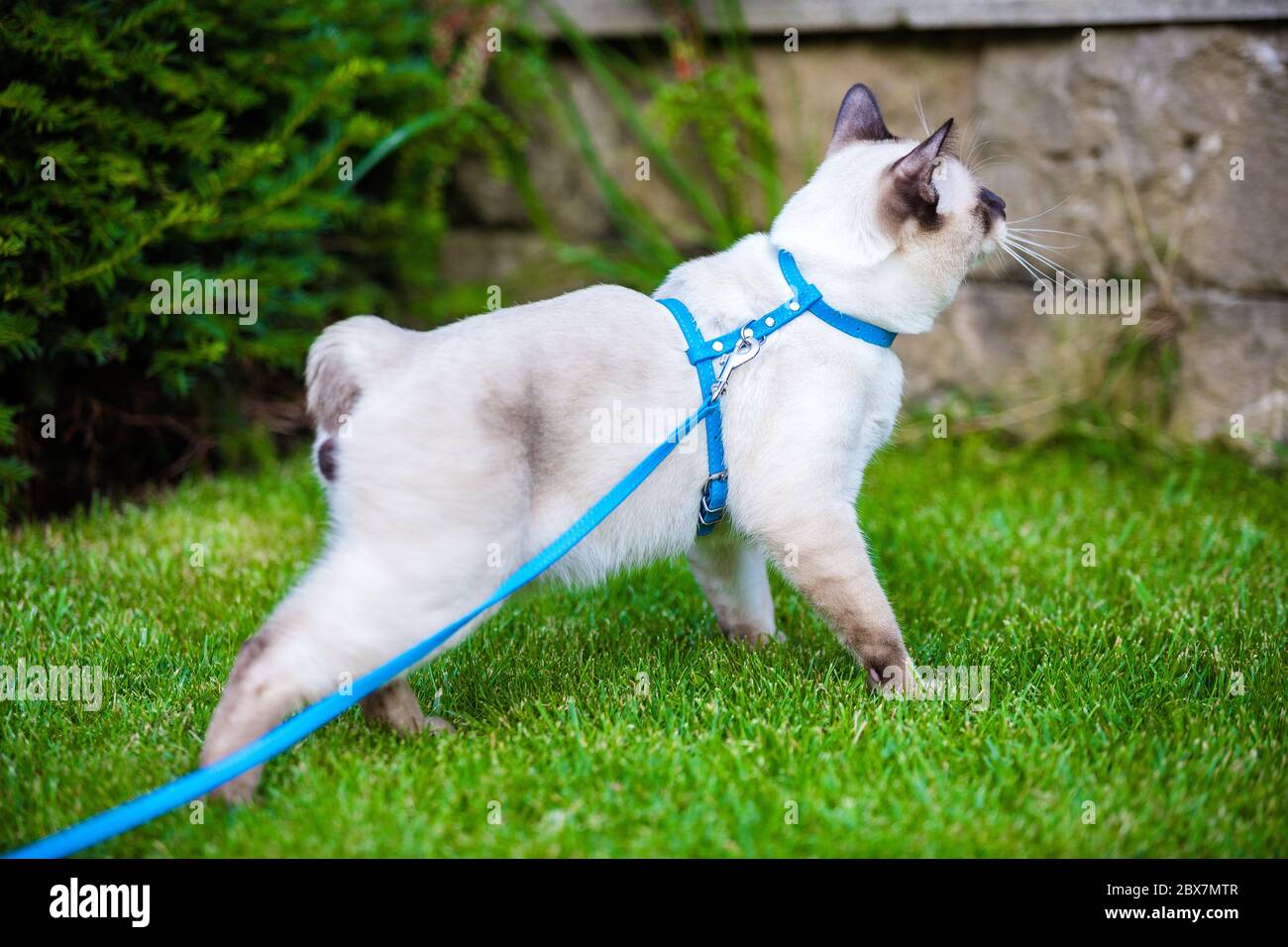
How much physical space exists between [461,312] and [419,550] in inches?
125

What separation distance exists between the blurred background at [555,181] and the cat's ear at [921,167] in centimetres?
204

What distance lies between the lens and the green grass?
6.49ft

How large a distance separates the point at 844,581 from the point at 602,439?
24.0 inches

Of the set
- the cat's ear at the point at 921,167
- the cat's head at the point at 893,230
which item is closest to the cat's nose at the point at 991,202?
the cat's head at the point at 893,230

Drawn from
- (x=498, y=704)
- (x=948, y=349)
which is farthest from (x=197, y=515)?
(x=948, y=349)

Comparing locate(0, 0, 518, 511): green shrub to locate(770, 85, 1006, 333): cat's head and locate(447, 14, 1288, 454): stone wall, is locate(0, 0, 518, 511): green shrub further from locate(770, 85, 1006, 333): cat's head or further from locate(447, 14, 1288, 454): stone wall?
locate(770, 85, 1006, 333): cat's head

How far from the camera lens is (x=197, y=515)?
3.82 m

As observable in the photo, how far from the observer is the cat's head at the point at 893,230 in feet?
7.86

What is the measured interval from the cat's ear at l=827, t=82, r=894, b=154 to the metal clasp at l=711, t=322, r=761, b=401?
70 cm

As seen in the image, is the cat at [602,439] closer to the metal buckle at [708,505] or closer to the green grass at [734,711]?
the metal buckle at [708,505]

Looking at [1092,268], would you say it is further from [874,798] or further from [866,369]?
[874,798]

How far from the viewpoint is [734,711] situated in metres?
2.39

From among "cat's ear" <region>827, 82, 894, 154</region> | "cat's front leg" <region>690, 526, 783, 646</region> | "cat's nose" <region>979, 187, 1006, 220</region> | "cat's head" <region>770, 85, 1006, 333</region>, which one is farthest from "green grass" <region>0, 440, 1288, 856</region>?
"cat's ear" <region>827, 82, 894, 154</region>


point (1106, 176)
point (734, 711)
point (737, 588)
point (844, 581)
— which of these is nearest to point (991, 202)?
point (844, 581)
